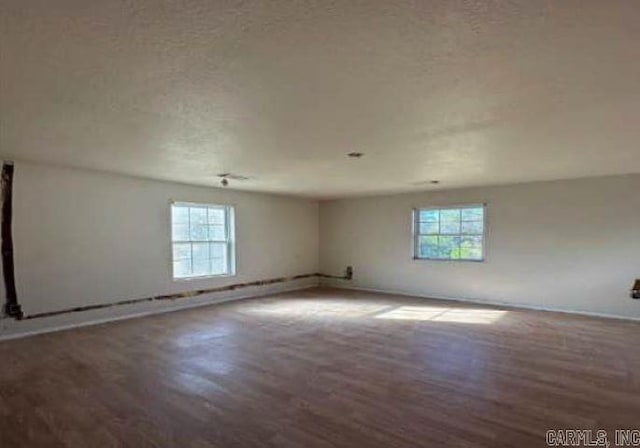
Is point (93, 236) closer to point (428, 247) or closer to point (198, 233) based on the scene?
point (198, 233)

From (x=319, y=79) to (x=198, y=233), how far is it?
5125 millimetres

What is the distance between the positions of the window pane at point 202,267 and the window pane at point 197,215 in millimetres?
687

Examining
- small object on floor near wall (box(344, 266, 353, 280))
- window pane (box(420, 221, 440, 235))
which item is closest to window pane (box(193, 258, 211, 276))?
small object on floor near wall (box(344, 266, 353, 280))

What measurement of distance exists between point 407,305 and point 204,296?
11.7 ft

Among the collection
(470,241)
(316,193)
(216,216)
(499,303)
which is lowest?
(499,303)

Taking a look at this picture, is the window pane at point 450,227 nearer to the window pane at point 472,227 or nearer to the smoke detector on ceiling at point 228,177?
the window pane at point 472,227

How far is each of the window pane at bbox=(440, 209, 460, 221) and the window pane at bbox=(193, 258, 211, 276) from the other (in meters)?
4.48

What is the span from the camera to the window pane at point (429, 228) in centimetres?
729

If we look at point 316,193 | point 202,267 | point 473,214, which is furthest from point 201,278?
point 473,214

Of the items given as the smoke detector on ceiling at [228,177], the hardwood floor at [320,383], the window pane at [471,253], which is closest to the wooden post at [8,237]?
the hardwood floor at [320,383]

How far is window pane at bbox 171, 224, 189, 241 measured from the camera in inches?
248

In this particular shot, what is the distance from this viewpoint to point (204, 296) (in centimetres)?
668

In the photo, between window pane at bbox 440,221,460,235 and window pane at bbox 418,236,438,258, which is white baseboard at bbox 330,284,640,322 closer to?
window pane at bbox 418,236,438,258

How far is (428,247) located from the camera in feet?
24.2
